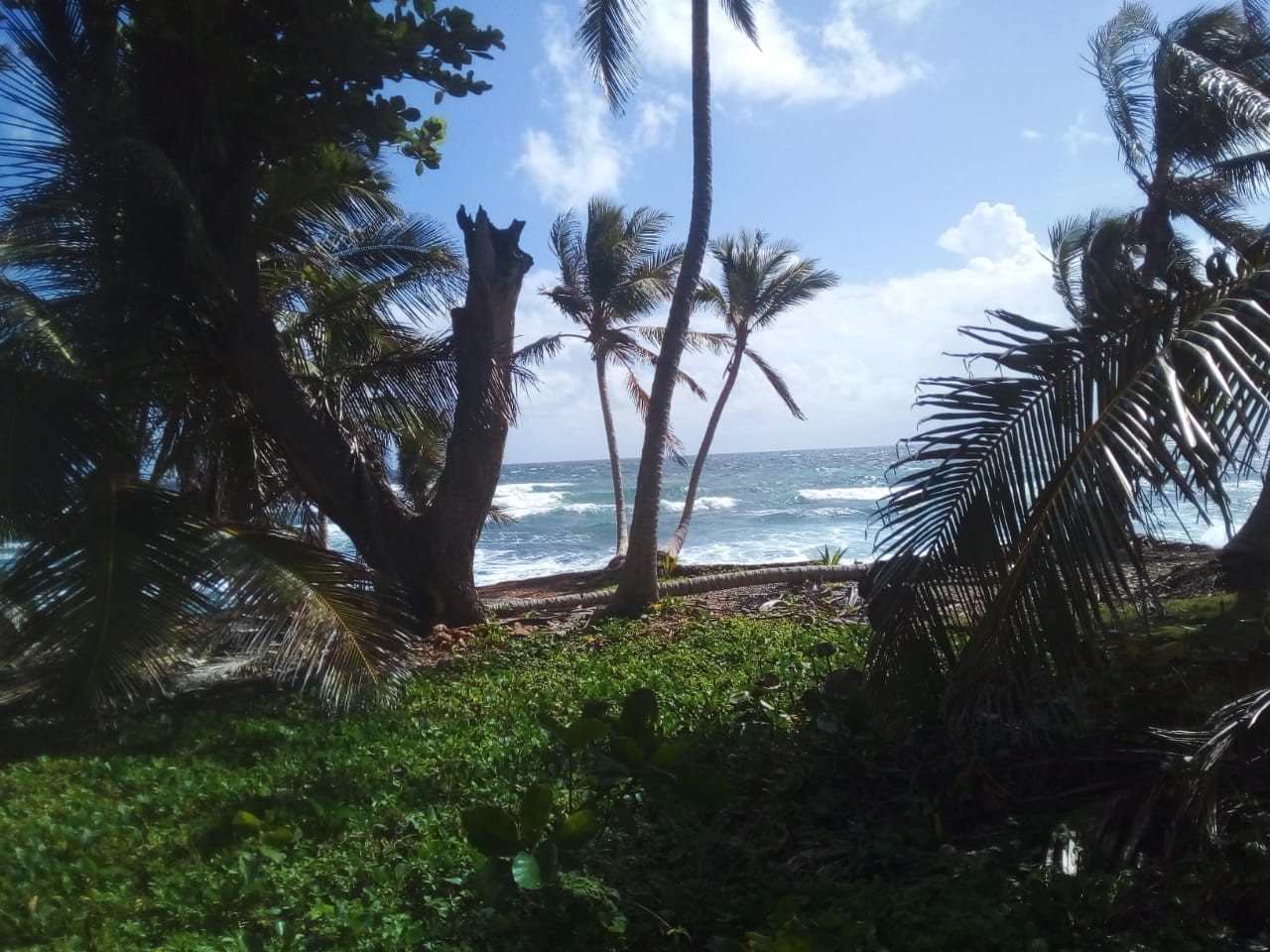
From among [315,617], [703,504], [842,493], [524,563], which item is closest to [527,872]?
[315,617]

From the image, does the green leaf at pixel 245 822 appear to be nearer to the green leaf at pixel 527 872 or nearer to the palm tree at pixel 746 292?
the green leaf at pixel 527 872

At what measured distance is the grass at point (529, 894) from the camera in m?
3.04

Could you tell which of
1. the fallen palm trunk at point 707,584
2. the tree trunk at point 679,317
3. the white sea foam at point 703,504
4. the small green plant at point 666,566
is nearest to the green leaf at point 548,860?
the tree trunk at point 679,317

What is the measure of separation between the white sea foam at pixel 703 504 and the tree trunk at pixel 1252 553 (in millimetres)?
34206

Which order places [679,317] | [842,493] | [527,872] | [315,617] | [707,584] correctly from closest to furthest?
[527,872] → [315,617] → [679,317] → [707,584] → [842,493]

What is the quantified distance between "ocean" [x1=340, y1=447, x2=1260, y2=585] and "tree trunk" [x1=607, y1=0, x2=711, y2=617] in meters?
3.05

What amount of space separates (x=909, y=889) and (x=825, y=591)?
759cm

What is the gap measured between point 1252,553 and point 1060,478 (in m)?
4.30

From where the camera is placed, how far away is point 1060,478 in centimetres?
320

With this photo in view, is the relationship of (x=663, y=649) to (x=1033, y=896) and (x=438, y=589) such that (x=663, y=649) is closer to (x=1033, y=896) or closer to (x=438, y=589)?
(x=438, y=589)

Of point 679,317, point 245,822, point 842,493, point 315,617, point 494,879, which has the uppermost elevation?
point 679,317

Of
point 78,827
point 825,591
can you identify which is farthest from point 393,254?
point 78,827

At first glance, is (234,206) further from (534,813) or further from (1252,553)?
(1252,553)

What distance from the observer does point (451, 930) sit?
3.28 meters
